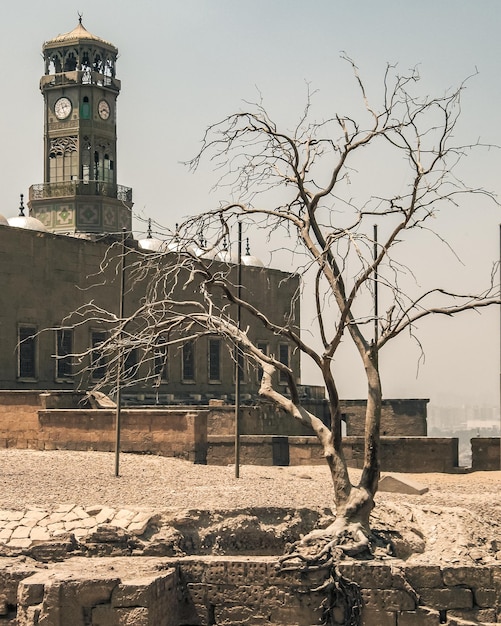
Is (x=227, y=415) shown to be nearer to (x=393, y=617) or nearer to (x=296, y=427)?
(x=296, y=427)

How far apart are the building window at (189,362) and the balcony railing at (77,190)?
958 centimetres

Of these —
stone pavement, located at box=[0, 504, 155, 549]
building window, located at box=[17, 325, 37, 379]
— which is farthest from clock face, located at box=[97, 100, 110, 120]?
stone pavement, located at box=[0, 504, 155, 549]

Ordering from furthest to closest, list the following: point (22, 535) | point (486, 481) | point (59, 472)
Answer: point (486, 481) → point (59, 472) → point (22, 535)

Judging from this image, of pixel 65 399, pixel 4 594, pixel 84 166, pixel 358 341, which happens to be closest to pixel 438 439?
pixel 65 399

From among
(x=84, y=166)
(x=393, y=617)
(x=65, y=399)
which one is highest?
(x=84, y=166)

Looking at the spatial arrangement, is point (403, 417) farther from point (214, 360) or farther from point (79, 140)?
point (79, 140)

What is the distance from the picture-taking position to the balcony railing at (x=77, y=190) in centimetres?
5225

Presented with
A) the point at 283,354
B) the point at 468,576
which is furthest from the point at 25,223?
the point at 468,576

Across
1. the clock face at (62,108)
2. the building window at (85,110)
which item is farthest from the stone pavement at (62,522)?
the clock face at (62,108)

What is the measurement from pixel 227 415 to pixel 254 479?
12.0 m

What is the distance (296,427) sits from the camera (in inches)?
1667

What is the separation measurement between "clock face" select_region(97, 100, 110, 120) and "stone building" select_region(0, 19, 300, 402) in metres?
0.05

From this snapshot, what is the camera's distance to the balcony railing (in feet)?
171

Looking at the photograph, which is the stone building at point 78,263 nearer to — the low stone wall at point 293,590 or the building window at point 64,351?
the building window at point 64,351
